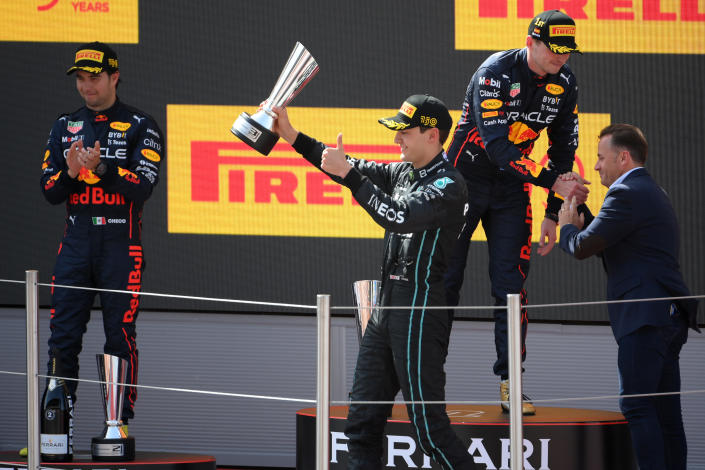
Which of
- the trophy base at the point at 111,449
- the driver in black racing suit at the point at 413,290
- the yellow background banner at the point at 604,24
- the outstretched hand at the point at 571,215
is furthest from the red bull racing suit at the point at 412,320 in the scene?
the yellow background banner at the point at 604,24

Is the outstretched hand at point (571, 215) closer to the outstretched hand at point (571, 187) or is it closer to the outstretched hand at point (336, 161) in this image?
the outstretched hand at point (571, 187)

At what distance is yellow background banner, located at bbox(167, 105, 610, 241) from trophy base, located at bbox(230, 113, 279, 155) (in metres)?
1.53

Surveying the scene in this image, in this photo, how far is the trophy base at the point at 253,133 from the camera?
3.27 metres

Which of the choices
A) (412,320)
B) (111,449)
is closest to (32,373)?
(111,449)

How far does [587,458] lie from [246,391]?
6.03ft

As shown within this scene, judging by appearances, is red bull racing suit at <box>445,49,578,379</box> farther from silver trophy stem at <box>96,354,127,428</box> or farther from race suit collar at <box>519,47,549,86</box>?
silver trophy stem at <box>96,354,127,428</box>

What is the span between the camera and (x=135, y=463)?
3.77 m

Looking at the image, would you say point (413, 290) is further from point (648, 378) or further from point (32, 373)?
point (32, 373)

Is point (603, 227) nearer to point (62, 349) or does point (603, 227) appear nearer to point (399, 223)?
point (399, 223)

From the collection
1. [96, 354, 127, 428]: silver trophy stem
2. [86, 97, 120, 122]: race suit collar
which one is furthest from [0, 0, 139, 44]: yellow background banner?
[96, 354, 127, 428]: silver trophy stem

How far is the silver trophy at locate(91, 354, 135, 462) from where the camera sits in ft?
12.6

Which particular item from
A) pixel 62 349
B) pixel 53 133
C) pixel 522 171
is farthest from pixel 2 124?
pixel 522 171

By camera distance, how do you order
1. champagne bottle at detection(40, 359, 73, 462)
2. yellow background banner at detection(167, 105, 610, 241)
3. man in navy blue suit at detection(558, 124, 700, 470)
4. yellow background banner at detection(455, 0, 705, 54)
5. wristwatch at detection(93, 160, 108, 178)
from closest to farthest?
man in navy blue suit at detection(558, 124, 700, 470)
champagne bottle at detection(40, 359, 73, 462)
wristwatch at detection(93, 160, 108, 178)
yellow background banner at detection(455, 0, 705, 54)
yellow background banner at detection(167, 105, 610, 241)

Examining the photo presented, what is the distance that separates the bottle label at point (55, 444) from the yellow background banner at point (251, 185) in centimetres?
136
